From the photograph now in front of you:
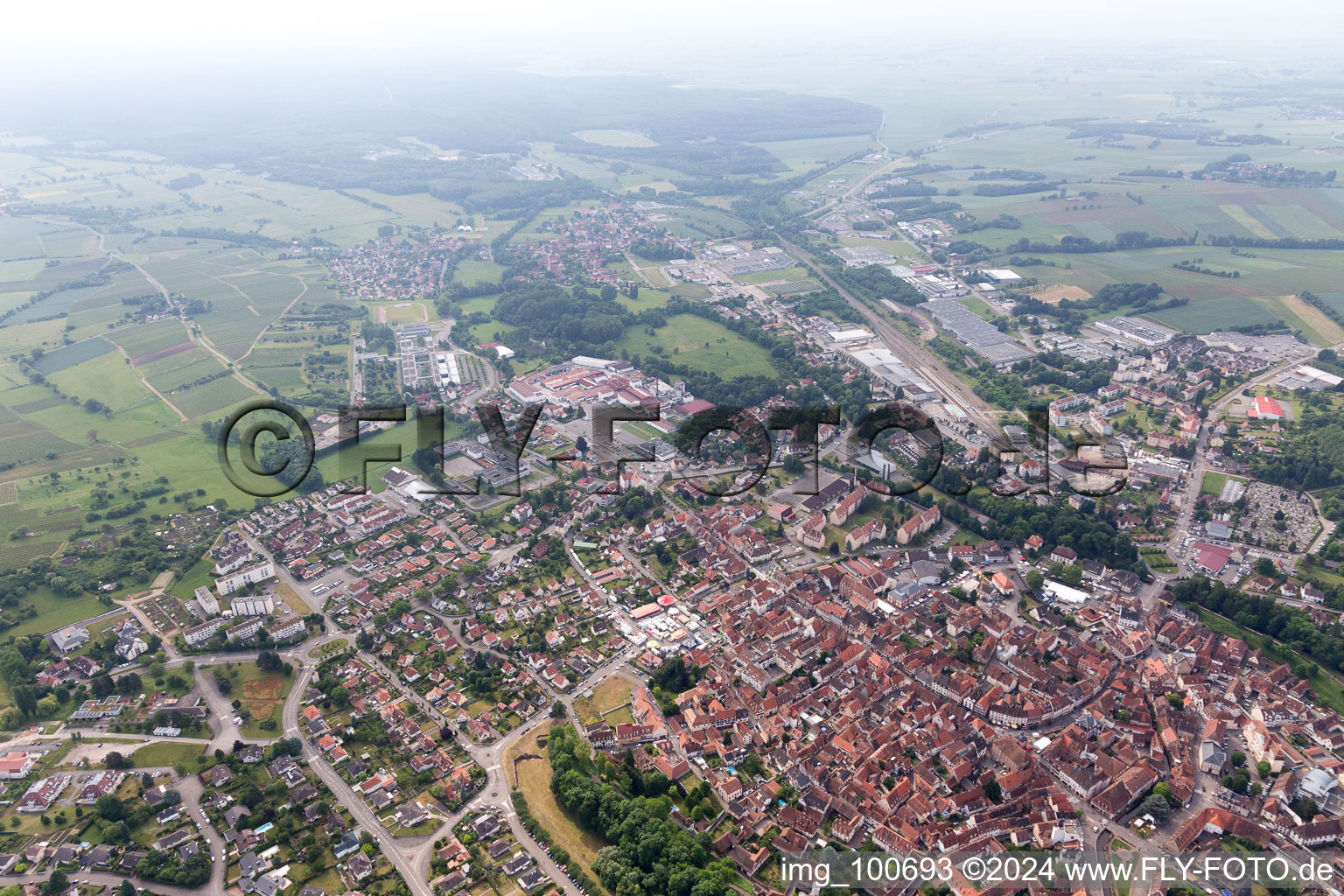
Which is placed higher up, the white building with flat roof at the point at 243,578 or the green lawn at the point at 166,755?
the white building with flat roof at the point at 243,578

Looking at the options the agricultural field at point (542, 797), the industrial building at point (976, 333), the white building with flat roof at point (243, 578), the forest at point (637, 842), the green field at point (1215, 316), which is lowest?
the agricultural field at point (542, 797)

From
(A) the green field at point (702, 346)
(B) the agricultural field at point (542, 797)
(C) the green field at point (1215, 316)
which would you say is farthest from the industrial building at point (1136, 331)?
(B) the agricultural field at point (542, 797)

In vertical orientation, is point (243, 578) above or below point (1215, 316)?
below

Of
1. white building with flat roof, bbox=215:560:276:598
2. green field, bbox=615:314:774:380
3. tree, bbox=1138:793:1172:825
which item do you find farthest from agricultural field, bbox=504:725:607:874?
green field, bbox=615:314:774:380

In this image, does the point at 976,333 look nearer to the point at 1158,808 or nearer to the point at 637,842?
the point at 1158,808

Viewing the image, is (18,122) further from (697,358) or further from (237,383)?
(697,358)

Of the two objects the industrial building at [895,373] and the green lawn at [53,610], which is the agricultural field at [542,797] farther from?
the industrial building at [895,373]

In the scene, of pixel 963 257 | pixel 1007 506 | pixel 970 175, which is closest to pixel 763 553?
pixel 1007 506

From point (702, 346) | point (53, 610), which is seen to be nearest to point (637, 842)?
point (53, 610)

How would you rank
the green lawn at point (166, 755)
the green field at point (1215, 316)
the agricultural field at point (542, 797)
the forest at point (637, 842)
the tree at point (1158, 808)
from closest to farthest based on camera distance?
the forest at point (637, 842) < the tree at point (1158, 808) < the agricultural field at point (542, 797) < the green lawn at point (166, 755) < the green field at point (1215, 316)
